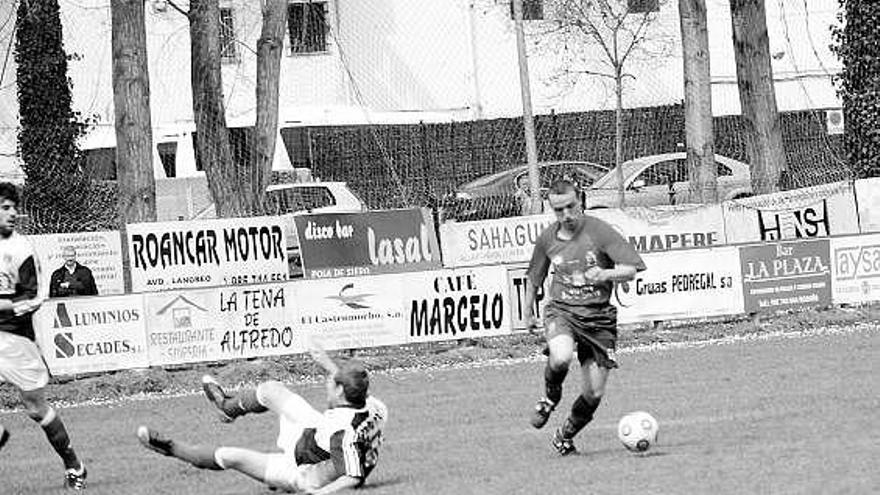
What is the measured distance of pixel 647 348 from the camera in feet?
77.0

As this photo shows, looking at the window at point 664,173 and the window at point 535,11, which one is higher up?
the window at point 535,11

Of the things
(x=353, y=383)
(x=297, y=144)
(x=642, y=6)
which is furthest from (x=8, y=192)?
(x=642, y=6)

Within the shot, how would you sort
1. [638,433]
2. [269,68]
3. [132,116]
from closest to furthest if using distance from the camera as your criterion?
1. [638,433]
2. [132,116]
3. [269,68]

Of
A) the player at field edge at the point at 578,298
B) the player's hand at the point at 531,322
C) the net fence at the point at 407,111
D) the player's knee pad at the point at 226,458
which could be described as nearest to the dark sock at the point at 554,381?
the player at field edge at the point at 578,298

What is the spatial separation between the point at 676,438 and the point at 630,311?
1021cm

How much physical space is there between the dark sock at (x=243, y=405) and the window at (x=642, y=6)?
30.5 meters

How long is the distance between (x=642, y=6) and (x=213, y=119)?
56.7 ft

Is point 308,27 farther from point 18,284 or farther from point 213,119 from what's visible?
point 18,284

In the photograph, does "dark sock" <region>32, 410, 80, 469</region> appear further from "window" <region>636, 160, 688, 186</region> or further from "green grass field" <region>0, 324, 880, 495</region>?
"window" <region>636, 160, 688, 186</region>

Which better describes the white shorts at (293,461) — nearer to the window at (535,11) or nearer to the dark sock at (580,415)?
the dark sock at (580,415)

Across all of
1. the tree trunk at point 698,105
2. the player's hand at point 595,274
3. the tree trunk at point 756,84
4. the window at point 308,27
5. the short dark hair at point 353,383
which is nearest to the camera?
the short dark hair at point 353,383

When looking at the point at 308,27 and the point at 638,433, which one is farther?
the point at 308,27

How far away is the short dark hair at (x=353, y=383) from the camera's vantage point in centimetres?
1106

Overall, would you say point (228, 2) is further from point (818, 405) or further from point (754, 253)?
point (818, 405)
